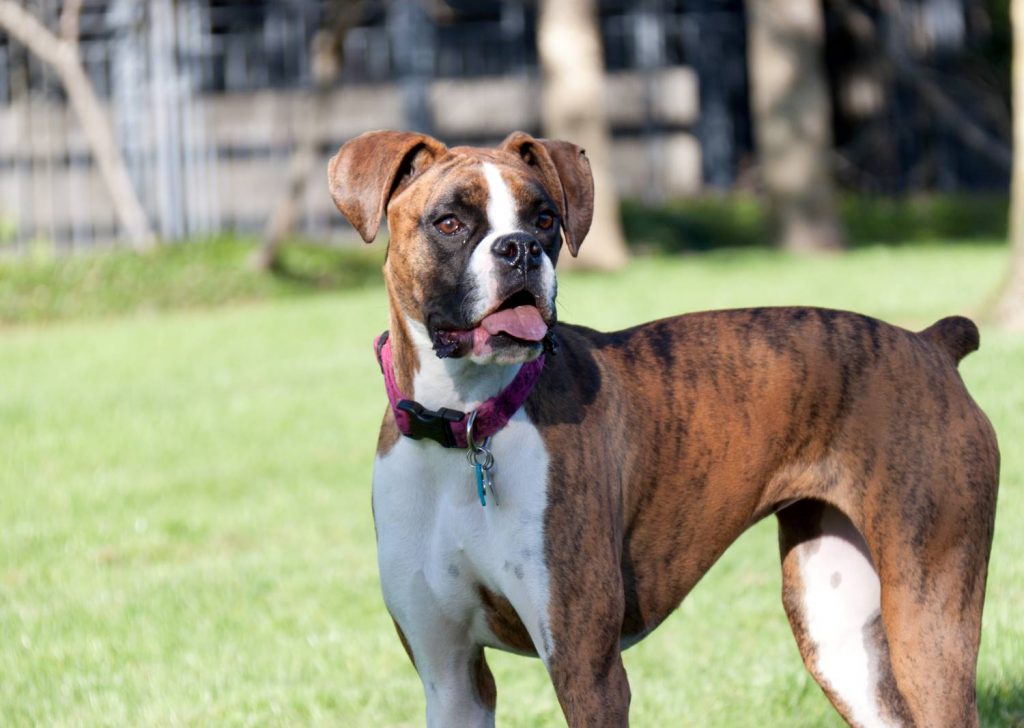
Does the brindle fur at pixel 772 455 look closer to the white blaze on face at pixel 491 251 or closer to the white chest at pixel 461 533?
the white chest at pixel 461 533

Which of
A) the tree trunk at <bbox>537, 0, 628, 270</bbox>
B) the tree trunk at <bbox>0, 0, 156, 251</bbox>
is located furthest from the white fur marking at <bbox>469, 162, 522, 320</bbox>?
the tree trunk at <bbox>0, 0, 156, 251</bbox>

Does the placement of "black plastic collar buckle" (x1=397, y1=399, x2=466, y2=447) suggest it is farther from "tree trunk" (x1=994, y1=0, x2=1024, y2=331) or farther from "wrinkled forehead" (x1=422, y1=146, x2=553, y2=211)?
"tree trunk" (x1=994, y1=0, x2=1024, y2=331)

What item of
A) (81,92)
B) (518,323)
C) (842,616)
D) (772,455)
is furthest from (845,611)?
(81,92)

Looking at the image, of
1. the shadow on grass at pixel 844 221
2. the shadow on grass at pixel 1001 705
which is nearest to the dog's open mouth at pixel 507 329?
the shadow on grass at pixel 1001 705

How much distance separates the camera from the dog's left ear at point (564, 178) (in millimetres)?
4070

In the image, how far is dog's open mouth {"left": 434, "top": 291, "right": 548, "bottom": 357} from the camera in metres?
3.68

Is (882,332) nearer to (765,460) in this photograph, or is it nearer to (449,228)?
(765,460)

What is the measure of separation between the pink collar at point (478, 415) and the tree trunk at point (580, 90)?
1343 centimetres

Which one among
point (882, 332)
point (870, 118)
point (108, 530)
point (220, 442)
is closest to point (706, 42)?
point (870, 118)

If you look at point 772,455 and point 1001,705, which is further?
point 1001,705

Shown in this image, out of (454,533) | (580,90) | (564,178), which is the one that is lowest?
(454,533)

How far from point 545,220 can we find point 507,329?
13.2 inches

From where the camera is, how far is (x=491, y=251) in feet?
12.1

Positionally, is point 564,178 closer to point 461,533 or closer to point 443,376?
point 443,376
